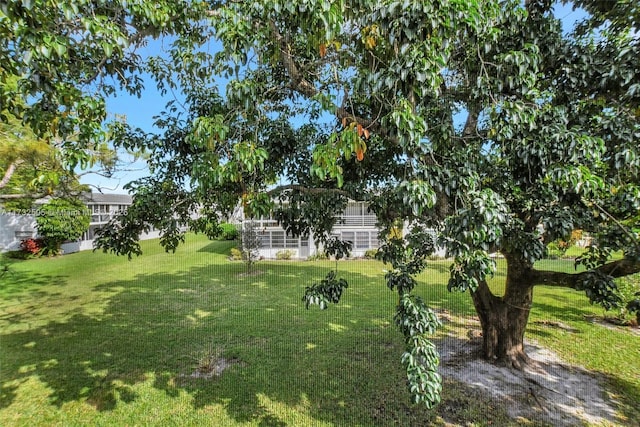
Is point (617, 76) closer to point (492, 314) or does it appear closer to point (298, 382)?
point (492, 314)

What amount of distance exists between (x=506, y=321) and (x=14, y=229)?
48.2ft

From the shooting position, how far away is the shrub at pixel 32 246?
1083cm

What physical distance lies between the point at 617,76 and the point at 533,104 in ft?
1.88

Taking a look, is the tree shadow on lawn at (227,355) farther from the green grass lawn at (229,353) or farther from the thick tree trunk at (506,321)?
the thick tree trunk at (506,321)

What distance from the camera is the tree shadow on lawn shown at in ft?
10.5

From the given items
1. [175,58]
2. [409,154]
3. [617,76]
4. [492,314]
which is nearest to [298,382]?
[492,314]

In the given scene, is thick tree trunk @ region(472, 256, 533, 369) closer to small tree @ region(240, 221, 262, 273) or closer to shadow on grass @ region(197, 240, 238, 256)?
small tree @ region(240, 221, 262, 273)

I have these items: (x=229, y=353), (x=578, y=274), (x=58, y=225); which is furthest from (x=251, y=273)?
(x=578, y=274)

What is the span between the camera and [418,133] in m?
1.74

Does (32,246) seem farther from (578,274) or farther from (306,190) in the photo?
(578,274)

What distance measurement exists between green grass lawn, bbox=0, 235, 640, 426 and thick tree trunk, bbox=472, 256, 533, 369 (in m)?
0.86

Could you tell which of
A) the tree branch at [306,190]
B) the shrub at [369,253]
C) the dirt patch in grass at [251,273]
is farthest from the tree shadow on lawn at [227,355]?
the shrub at [369,253]

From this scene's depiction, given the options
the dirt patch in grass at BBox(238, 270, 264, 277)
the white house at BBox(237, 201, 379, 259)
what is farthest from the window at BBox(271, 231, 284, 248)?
the dirt patch in grass at BBox(238, 270, 264, 277)

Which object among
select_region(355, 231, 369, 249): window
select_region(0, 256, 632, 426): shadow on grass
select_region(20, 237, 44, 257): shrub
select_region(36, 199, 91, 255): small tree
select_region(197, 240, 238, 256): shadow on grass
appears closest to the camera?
select_region(0, 256, 632, 426): shadow on grass
